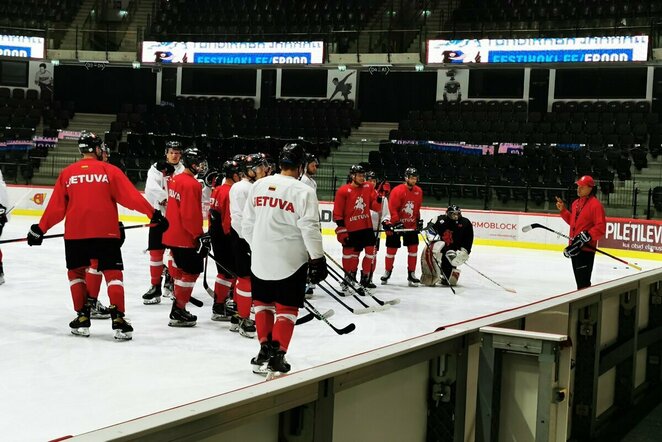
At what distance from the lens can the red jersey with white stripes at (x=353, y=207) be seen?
901cm

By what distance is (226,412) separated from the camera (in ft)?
5.94

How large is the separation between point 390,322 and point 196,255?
188 cm

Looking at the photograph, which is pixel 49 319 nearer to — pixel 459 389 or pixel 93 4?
pixel 459 389

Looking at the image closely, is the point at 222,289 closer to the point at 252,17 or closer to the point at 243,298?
the point at 243,298

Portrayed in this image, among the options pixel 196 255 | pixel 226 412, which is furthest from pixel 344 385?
pixel 196 255

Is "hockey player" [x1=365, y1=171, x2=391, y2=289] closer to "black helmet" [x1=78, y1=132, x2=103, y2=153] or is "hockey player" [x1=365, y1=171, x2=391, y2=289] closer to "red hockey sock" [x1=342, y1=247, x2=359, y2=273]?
"red hockey sock" [x1=342, y1=247, x2=359, y2=273]

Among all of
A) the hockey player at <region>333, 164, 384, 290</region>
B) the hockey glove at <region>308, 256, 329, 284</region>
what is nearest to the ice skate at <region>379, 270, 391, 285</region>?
the hockey player at <region>333, 164, 384, 290</region>

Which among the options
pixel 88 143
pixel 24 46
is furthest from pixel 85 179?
pixel 24 46

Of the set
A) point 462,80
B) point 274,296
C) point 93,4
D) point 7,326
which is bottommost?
point 7,326

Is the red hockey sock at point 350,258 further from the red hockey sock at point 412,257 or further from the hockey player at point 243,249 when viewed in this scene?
the hockey player at point 243,249

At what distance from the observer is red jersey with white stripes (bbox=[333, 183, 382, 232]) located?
901cm

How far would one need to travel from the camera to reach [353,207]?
9047 mm

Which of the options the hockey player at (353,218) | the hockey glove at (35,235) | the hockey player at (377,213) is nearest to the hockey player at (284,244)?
the hockey glove at (35,235)

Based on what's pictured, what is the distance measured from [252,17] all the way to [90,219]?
2036cm
